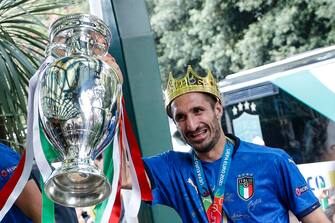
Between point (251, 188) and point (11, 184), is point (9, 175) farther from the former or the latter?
point (251, 188)

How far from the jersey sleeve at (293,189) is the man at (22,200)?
0.88 meters

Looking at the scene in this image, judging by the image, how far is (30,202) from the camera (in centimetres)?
194

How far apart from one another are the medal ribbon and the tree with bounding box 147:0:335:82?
957 centimetres

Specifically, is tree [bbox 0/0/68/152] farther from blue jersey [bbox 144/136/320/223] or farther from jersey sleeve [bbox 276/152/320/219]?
jersey sleeve [bbox 276/152/320/219]

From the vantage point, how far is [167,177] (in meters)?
2.40

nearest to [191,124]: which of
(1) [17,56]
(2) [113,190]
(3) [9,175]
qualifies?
(2) [113,190]

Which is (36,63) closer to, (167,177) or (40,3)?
(40,3)

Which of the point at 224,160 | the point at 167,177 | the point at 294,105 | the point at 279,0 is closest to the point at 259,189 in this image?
the point at 224,160

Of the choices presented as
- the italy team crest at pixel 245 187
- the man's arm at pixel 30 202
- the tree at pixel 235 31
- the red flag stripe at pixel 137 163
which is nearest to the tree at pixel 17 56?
the man's arm at pixel 30 202

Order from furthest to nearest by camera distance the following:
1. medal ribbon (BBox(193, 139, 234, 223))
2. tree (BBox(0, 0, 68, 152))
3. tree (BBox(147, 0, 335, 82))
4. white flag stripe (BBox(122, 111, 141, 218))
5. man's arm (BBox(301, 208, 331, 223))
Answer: tree (BBox(147, 0, 335, 82))
tree (BBox(0, 0, 68, 152))
man's arm (BBox(301, 208, 331, 223))
medal ribbon (BBox(193, 139, 234, 223))
white flag stripe (BBox(122, 111, 141, 218))

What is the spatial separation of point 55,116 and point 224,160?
889 mm

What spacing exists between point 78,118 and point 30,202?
1.59ft

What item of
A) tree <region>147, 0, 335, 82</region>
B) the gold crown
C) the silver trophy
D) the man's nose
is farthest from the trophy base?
tree <region>147, 0, 335, 82</region>

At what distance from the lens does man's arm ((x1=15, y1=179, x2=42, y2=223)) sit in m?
1.93
